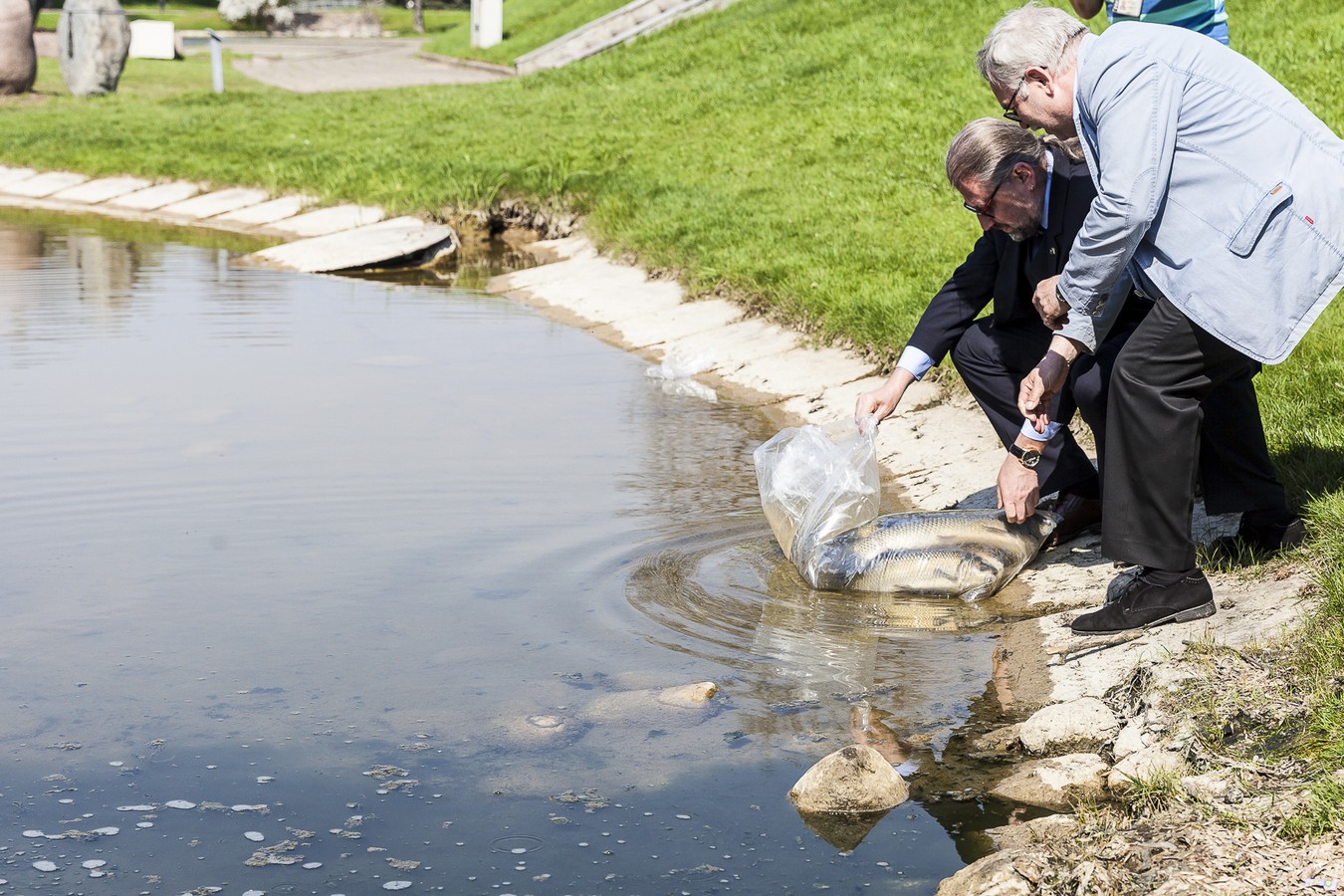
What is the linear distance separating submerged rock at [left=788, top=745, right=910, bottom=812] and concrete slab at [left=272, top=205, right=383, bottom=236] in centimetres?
971

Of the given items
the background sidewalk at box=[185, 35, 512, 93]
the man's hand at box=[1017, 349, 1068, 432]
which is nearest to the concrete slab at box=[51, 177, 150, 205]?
the background sidewalk at box=[185, 35, 512, 93]

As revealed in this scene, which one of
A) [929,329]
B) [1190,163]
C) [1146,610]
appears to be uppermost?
[1190,163]

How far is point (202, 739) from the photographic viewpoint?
3447 millimetres

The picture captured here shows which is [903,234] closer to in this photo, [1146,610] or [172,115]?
[1146,610]

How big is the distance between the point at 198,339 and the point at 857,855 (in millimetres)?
6229

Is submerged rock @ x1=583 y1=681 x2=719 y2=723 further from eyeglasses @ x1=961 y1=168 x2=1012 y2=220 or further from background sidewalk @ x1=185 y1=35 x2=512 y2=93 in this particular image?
background sidewalk @ x1=185 y1=35 x2=512 y2=93

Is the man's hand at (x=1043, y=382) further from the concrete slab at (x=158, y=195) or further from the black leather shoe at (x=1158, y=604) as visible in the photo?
the concrete slab at (x=158, y=195)

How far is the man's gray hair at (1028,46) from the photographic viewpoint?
3572 millimetres

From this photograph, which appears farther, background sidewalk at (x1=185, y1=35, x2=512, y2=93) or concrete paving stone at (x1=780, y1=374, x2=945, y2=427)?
background sidewalk at (x1=185, y1=35, x2=512, y2=93)

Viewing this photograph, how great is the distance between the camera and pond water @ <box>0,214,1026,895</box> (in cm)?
298

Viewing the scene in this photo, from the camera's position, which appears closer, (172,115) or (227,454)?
(227,454)

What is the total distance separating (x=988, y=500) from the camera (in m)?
5.14

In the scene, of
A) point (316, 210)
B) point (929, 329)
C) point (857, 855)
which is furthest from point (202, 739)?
point (316, 210)

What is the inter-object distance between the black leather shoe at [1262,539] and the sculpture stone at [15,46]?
72.0 ft
